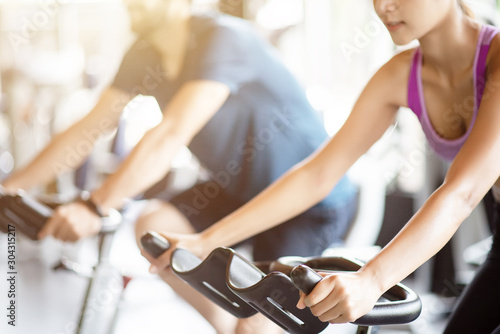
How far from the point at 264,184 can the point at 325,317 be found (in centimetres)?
104

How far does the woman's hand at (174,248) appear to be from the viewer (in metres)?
1.30

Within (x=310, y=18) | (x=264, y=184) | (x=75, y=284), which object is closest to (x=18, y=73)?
(x=75, y=284)

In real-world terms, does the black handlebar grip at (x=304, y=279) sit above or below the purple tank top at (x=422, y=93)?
below

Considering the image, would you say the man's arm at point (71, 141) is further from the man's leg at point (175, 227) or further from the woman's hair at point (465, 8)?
the woman's hair at point (465, 8)

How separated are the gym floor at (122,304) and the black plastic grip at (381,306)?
1.50 metres

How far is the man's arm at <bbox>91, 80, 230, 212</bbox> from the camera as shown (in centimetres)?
175

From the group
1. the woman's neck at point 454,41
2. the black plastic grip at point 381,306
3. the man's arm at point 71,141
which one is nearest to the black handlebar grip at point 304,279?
the black plastic grip at point 381,306

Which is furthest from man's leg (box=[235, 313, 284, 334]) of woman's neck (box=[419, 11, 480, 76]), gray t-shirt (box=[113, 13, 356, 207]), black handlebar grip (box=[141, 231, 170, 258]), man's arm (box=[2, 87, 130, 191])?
man's arm (box=[2, 87, 130, 191])

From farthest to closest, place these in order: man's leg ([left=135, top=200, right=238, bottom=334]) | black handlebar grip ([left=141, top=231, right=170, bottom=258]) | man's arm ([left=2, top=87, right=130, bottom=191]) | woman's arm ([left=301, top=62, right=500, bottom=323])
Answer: man's arm ([left=2, top=87, right=130, bottom=191]) < man's leg ([left=135, top=200, right=238, bottom=334]) < black handlebar grip ([left=141, top=231, right=170, bottom=258]) < woman's arm ([left=301, top=62, right=500, bottom=323])

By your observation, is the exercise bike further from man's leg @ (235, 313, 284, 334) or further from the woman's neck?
the woman's neck

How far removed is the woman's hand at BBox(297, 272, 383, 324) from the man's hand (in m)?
0.81

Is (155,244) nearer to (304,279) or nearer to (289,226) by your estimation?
(304,279)

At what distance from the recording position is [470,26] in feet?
4.20

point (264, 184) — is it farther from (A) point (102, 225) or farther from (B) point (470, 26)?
(B) point (470, 26)
